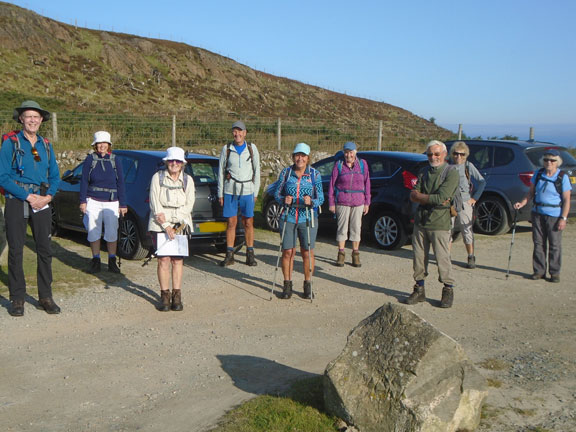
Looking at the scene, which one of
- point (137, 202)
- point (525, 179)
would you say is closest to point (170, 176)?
point (137, 202)

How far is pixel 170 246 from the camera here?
723 cm

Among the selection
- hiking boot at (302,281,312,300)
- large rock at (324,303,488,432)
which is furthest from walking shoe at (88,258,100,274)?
large rock at (324,303,488,432)

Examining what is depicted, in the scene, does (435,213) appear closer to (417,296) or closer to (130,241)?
(417,296)

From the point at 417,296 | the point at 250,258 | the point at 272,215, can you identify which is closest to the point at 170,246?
the point at 250,258

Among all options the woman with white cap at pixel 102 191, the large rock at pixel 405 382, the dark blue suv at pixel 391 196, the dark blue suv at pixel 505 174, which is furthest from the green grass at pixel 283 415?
the dark blue suv at pixel 505 174

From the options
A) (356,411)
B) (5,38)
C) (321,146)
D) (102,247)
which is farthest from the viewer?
(5,38)

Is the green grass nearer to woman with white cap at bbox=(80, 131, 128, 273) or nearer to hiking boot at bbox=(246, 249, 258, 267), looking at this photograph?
woman with white cap at bbox=(80, 131, 128, 273)

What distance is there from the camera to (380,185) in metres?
11.5

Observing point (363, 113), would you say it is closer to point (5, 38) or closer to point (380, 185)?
point (5, 38)

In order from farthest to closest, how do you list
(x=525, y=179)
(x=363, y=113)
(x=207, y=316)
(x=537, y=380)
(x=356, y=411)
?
(x=363, y=113) → (x=525, y=179) → (x=207, y=316) → (x=537, y=380) → (x=356, y=411)

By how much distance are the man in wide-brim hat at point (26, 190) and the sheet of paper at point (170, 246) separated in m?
1.19

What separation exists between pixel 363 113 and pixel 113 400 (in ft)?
250

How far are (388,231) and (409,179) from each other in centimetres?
100

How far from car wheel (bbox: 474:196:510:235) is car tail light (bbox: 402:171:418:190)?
2.72 metres
